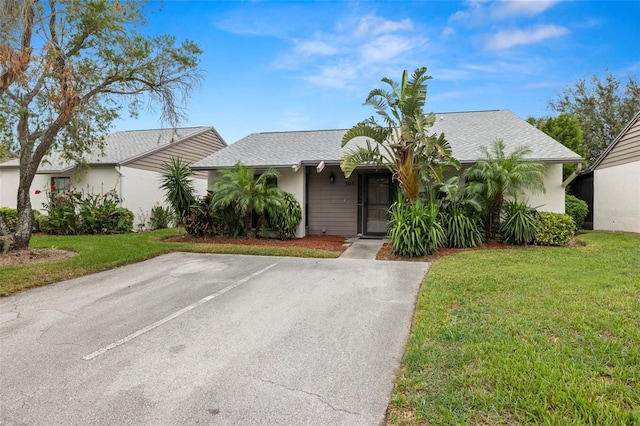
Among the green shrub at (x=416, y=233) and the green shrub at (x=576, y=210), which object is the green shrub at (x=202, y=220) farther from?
the green shrub at (x=576, y=210)

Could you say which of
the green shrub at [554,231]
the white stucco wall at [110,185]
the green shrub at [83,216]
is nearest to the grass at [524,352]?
the green shrub at [554,231]

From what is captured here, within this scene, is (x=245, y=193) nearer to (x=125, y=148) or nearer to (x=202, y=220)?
(x=202, y=220)

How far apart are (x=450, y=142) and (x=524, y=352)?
9.98 meters

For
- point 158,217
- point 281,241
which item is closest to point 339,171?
point 281,241

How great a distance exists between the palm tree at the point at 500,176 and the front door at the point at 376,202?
117 inches

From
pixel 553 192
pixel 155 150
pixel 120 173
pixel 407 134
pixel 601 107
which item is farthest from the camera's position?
pixel 601 107

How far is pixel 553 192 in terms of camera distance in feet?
33.6

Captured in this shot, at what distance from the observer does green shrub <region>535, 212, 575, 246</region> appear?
30.0ft

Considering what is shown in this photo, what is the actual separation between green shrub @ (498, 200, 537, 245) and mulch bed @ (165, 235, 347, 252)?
438 centimetres

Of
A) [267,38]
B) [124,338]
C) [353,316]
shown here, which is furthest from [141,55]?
[353,316]

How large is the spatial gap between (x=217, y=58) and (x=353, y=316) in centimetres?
929

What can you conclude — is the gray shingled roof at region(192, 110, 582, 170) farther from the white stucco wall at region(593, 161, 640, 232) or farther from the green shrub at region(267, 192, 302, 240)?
the white stucco wall at region(593, 161, 640, 232)

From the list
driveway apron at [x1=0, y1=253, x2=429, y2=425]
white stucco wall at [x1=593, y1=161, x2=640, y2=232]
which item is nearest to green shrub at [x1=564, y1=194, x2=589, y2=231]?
white stucco wall at [x1=593, y1=161, x2=640, y2=232]

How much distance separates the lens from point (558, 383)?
8.24 feet
